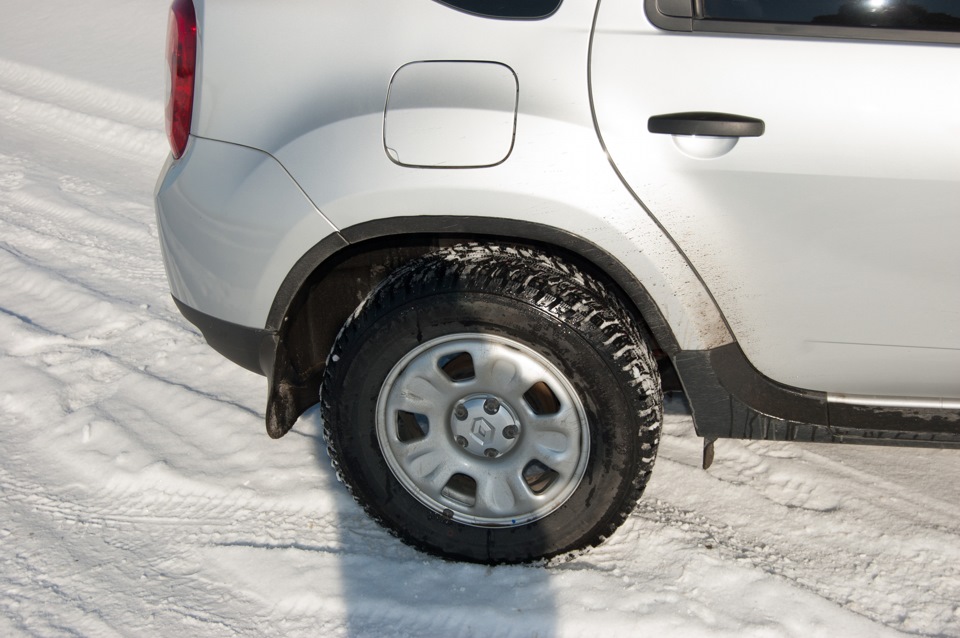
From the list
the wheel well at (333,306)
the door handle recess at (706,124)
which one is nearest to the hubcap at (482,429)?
the wheel well at (333,306)

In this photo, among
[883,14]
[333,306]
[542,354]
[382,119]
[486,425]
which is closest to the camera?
[883,14]

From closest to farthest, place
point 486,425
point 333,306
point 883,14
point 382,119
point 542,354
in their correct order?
point 883,14
point 382,119
point 542,354
point 486,425
point 333,306

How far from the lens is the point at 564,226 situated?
2.02 metres

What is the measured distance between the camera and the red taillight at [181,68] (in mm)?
2162

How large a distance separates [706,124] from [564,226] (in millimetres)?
389

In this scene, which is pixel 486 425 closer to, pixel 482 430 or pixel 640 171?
pixel 482 430

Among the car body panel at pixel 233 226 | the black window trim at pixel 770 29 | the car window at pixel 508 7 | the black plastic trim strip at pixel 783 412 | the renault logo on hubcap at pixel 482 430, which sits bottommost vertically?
the renault logo on hubcap at pixel 482 430

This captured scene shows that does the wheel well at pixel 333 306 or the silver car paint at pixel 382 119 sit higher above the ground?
the silver car paint at pixel 382 119

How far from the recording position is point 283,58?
207 centimetres

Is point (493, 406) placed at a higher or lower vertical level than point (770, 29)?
lower

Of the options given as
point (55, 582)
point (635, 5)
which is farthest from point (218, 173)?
point (55, 582)

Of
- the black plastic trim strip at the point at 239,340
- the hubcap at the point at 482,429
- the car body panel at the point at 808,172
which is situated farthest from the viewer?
the black plastic trim strip at the point at 239,340

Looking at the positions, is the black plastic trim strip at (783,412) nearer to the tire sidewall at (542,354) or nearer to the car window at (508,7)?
the tire sidewall at (542,354)

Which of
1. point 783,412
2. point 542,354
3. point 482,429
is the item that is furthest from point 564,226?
point 783,412
